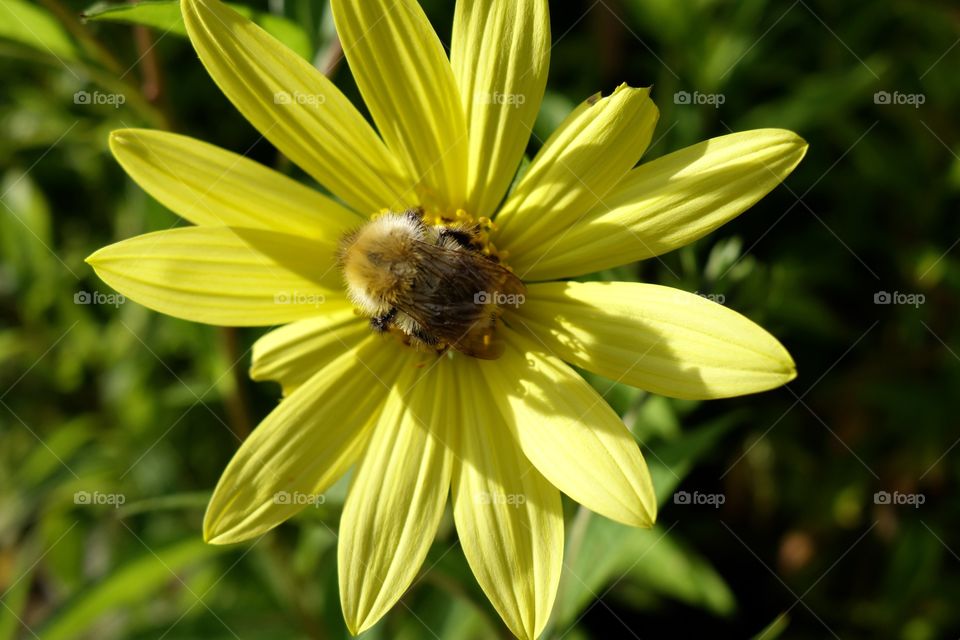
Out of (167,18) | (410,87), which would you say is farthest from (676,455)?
(167,18)

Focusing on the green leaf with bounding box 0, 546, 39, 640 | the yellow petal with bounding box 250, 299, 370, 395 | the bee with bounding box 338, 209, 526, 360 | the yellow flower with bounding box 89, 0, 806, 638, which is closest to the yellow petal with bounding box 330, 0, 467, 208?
the yellow flower with bounding box 89, 0, 806, 638

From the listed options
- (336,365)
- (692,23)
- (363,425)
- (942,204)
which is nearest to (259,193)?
(336,365)

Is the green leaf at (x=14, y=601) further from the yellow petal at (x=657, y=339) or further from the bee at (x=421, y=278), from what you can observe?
the yellow petal at (x=657, y=339)

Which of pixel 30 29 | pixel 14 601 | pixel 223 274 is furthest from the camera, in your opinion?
pixel 14 601

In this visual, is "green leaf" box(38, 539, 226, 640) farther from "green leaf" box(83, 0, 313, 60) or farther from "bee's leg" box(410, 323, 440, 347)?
"green leaf" box(83, 0, 313, 60)

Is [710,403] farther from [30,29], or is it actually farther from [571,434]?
[30,29]
